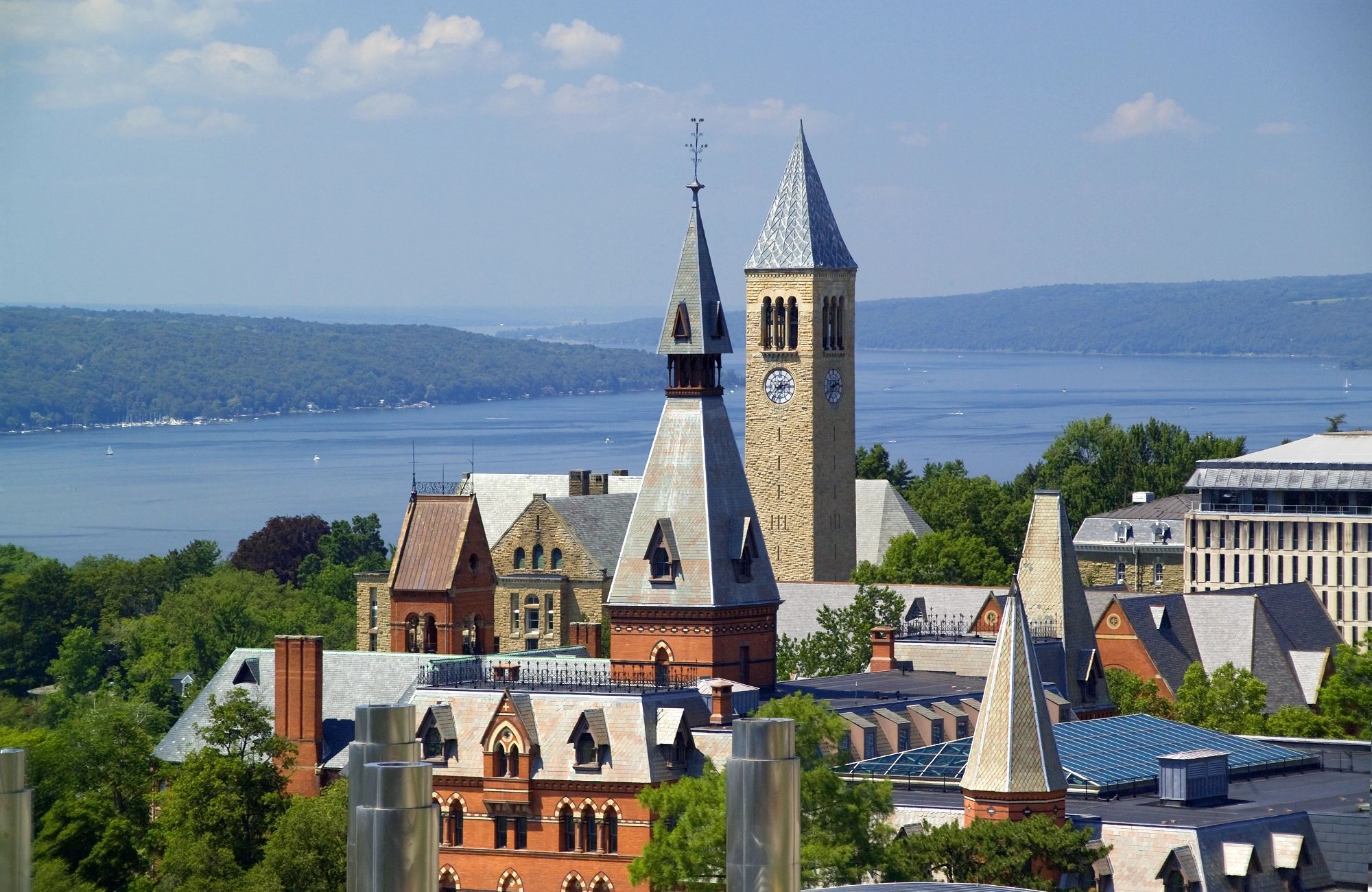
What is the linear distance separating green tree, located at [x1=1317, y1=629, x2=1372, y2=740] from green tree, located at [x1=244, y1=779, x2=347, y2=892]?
37.0 metres

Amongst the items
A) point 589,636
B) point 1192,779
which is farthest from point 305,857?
point 589,636

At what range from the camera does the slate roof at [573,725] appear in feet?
204

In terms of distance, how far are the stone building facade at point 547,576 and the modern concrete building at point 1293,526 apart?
29472 millimetres

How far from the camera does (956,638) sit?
82.4m

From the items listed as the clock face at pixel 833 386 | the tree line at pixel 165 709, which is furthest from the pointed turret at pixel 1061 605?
the clock face at pixel 833 386

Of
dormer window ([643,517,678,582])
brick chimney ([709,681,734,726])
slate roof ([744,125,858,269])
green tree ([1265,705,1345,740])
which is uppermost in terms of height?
slate roof ([744,125,858,269])

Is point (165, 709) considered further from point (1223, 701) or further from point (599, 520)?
point (1223, 701)

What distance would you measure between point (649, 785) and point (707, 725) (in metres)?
2.72

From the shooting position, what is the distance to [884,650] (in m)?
81.6

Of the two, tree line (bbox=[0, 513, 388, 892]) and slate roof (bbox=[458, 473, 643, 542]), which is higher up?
slate roof (bbox=[458, 473, 643, 542])

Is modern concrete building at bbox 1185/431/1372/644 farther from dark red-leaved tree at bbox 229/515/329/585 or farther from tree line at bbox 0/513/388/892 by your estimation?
dark red-leaved tree at bbox 229/515/329/585

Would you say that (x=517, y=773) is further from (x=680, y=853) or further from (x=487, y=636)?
(x=487, y=636)

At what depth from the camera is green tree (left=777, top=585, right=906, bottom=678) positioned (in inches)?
3536

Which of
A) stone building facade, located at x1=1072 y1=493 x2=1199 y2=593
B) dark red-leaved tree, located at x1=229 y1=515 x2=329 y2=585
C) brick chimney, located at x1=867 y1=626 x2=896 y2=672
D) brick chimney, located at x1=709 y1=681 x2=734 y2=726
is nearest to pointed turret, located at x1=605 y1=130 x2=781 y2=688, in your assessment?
brick chimney, located at x1=709 y1=681 x2=734 y2=726
